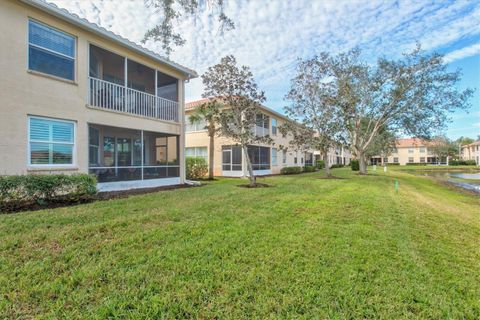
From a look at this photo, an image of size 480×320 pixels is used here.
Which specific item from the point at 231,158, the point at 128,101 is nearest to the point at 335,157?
the point at 231,158

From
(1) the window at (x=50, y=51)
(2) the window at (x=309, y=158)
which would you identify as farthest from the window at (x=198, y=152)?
(2) the window at (x=309, y=158)

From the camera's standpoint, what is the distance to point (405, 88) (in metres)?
21.1

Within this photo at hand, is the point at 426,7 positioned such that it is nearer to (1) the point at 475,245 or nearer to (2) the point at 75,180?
(1) the point at 475,245

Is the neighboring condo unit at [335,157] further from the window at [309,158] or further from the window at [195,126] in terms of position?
the window at [195,126]

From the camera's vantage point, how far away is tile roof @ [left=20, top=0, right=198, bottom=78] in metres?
8.20

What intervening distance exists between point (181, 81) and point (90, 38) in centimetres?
527

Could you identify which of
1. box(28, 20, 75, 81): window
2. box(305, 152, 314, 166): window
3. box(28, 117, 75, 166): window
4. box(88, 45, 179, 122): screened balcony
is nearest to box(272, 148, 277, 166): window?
box(305, 152, 314, 166): window

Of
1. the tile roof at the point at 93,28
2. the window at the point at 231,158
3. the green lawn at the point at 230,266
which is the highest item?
the tile roof at the point at 93,28

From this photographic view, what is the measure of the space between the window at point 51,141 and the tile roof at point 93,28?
3.59m

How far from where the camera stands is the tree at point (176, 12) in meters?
6.86

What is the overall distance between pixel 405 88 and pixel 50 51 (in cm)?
2398

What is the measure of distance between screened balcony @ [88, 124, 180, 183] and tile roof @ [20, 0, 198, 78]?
3687 millimetres

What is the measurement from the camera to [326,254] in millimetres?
4301

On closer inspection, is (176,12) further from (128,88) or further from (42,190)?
(42,190)
